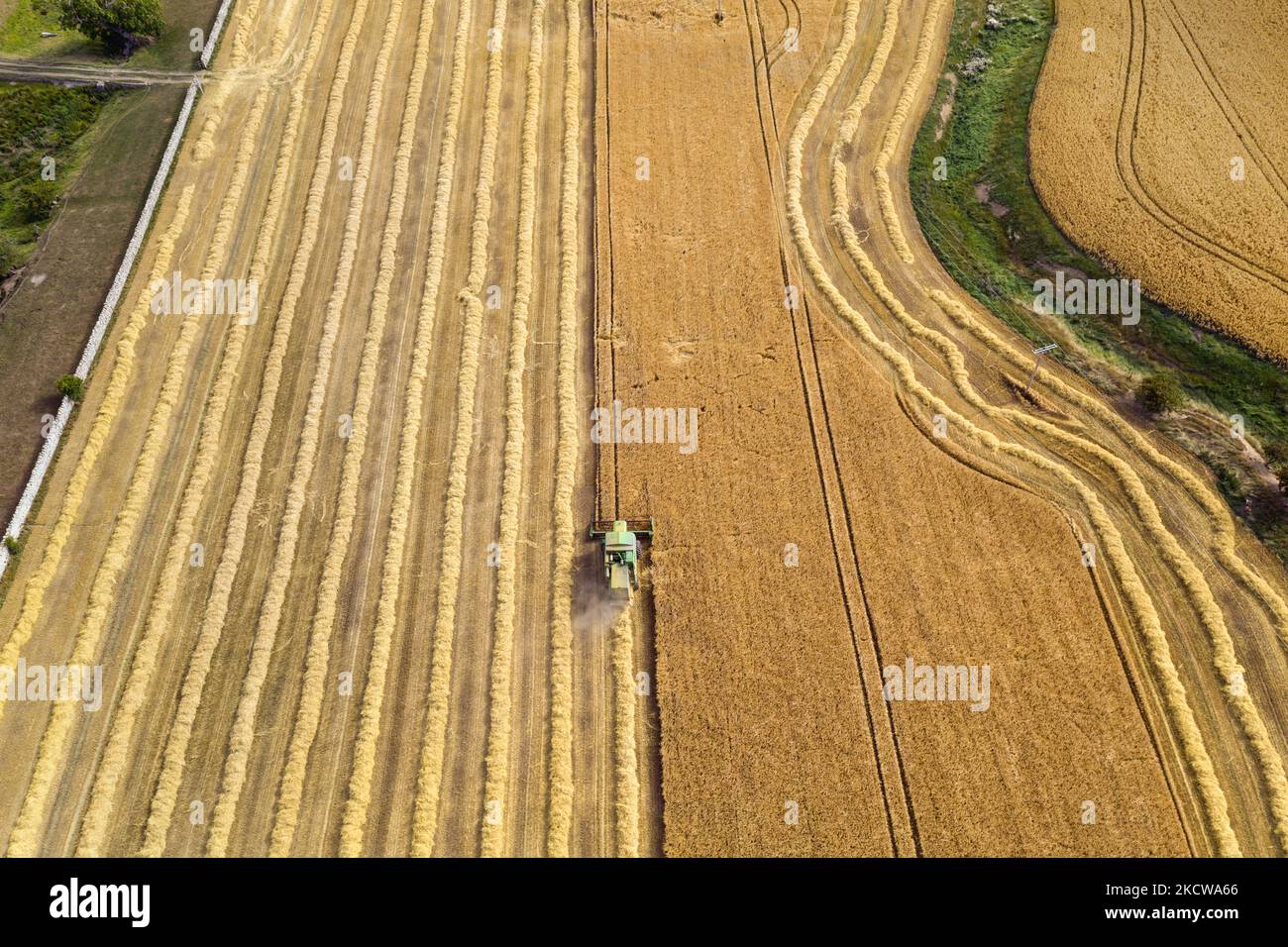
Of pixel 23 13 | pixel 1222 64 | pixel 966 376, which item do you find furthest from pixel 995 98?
pixel 23 13

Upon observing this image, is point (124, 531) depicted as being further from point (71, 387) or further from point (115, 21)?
point (115, 21)

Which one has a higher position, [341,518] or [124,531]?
[341,518]

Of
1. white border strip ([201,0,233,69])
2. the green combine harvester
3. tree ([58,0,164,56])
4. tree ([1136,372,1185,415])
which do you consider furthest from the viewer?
white border strip ([201,0,233,69])

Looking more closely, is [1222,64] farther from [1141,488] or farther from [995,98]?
[1141,488]

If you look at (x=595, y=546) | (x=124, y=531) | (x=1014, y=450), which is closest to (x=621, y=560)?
(x=595, y=546)

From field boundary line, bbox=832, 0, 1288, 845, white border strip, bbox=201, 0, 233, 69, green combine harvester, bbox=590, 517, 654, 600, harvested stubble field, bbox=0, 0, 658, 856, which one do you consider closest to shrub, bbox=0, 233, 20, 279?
harvested stubble field, bbox=0, 0, 658, 856

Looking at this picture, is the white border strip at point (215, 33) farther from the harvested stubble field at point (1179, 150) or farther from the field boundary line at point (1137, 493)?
the harvested stubble field at point (1179, 150)

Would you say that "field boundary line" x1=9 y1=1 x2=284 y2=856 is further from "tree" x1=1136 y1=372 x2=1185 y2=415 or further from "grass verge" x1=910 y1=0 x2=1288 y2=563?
"tree" x1=1136 y1=372 x2=1185 y2=415
